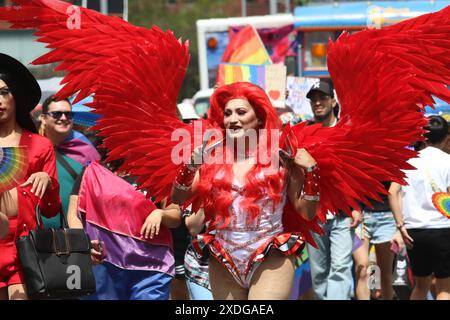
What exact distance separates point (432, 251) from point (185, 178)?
127 inches

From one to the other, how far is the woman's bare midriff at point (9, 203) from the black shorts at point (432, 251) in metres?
3.78

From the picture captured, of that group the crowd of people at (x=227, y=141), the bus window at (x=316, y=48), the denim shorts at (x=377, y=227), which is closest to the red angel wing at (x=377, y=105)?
the crowd of people at (x=227, y=141)

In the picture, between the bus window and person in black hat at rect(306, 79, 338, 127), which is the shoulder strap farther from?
the bus window

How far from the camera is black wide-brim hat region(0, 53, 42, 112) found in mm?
5898

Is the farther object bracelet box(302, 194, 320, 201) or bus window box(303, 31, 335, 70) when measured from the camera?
bus window box(303, 31, 335, 70)

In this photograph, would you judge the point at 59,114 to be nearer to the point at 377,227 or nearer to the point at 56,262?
the point at 56,262

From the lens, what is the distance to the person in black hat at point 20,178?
5.64 metres

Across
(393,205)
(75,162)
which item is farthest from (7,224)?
(393,205)

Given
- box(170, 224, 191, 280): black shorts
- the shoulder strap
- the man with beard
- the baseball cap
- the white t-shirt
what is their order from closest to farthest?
the shoulder strap < box(170, 224, 191, 280): black shorts < the white t-shirt < the man with beard < the baseball cap

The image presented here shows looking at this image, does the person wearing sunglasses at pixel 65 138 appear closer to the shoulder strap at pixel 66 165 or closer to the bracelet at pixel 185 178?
the shoulder strap at pixel 66 165

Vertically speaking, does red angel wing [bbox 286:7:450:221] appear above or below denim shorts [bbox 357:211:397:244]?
above

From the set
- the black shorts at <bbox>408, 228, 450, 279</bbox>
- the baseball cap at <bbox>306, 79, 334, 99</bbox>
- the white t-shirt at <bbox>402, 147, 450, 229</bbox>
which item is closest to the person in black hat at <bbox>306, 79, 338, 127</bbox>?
the baseball cap at <bbox>306, 79, 334, 99</bbox>

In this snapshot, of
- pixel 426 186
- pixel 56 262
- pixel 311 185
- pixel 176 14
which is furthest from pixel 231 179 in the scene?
pixel 176 14

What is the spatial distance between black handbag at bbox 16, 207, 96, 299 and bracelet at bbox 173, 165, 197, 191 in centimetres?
65
